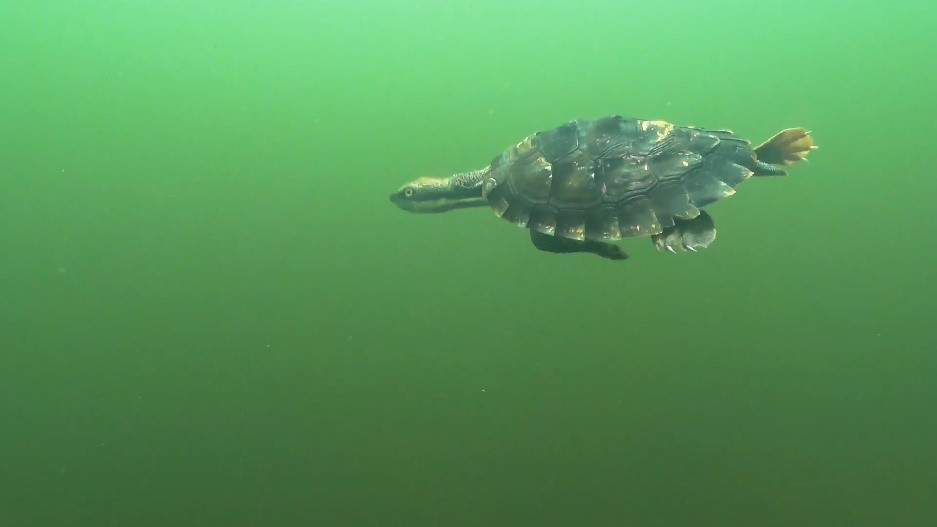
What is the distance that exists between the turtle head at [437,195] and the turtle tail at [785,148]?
1832 millimetres

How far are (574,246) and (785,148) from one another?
4.78 ft

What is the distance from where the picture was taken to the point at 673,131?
3.19m

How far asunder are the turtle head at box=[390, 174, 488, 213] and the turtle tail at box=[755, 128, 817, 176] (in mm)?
1832

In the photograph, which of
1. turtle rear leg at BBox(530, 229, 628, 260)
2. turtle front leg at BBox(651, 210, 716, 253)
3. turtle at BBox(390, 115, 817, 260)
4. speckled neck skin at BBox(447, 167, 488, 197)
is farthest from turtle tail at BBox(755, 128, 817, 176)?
speckled neck skin at BBox(447, 167, 488, 197)

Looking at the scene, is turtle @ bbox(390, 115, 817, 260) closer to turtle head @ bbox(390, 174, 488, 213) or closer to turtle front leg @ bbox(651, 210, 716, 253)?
turtle front leg @ bbox(651, 210, 716, 253)

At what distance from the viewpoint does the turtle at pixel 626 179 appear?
3.01 m

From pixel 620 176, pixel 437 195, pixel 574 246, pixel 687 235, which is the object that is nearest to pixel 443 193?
pixel 437 195

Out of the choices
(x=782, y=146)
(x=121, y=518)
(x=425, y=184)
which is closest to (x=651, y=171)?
(x=782, y=146)

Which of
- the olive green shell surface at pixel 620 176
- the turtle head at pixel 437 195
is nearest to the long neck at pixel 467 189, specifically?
the turtle head at pixel 437 195

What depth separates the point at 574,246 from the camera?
341 centimetres

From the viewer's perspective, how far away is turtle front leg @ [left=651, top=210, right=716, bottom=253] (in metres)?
3.00

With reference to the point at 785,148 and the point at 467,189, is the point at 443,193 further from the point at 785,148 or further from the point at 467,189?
the point at 785,148

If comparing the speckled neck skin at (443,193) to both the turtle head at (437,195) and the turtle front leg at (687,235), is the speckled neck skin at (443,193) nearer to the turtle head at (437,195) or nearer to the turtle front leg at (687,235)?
the turtle head at (437,195)

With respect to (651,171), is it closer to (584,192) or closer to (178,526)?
(584,192)
